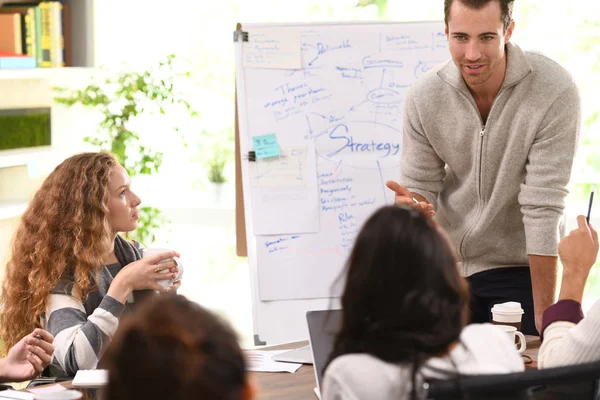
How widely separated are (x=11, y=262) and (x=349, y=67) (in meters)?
1.50

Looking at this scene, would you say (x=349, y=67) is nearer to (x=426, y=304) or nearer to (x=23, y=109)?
(x=23, y=109)

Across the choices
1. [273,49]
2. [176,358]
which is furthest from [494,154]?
[176,358]

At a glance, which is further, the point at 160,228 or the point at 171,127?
the point at 171,127

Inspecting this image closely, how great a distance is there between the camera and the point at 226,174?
4453mm

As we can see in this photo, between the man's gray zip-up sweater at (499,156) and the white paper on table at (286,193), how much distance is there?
0.66 metres

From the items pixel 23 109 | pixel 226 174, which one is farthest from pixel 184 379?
pixel 226 174

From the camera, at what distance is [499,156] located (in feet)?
7.95


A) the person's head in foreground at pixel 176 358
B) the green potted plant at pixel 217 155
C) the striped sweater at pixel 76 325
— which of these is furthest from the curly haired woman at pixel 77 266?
the green potted plant at pixel 217 155

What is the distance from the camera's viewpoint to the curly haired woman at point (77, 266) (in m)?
2.07

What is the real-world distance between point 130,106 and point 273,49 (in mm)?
1061

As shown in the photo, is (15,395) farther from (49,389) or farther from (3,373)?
(3,373)

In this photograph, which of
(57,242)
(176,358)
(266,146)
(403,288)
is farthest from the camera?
(266,146)

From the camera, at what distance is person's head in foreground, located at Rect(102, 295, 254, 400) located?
0.92m

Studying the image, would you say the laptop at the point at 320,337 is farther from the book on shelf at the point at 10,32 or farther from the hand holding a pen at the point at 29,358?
the book on shelf at the point at 10,32
